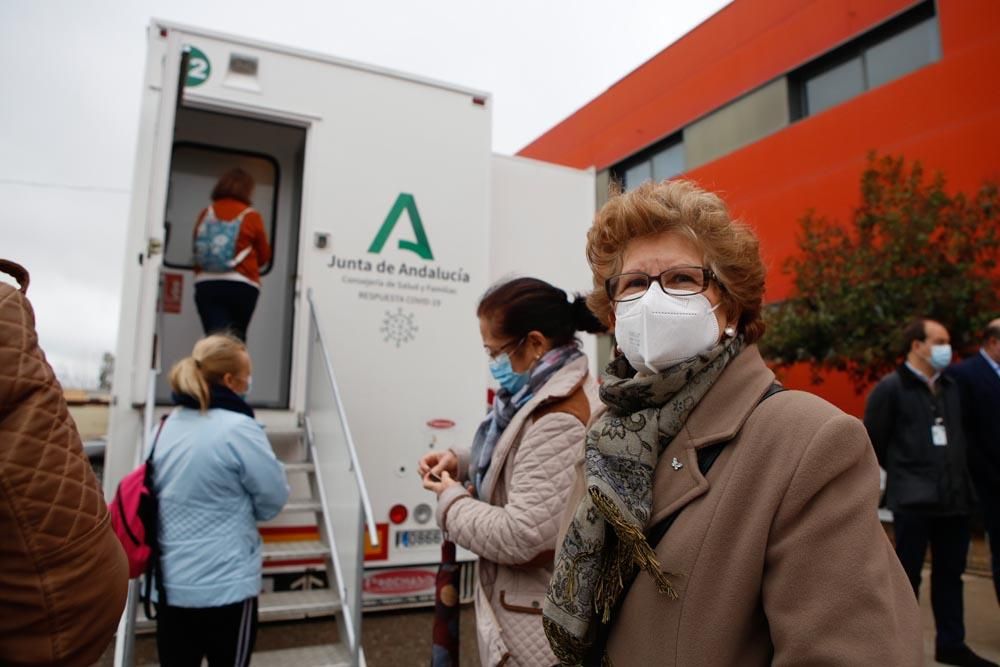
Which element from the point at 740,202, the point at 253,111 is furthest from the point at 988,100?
the point at 253,111

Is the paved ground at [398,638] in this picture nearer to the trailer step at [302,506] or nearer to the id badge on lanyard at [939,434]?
the trailer step at [302,506]

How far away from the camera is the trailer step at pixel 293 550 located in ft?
11.1

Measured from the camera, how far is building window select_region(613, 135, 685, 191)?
15664mm

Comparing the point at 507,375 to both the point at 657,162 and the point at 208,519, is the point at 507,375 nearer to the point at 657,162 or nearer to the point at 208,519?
the point at 208,519

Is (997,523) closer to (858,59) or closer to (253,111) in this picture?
(253,111)

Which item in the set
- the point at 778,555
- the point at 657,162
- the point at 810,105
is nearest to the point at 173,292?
the point at 778,555

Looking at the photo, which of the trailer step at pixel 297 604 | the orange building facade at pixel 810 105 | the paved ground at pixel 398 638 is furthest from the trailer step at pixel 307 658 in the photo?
the orange building facade at pixel 810 105

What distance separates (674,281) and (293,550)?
114 inches

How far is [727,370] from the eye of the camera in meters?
1.22

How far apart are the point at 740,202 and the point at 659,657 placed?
1386cm

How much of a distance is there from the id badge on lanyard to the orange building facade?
750 cm

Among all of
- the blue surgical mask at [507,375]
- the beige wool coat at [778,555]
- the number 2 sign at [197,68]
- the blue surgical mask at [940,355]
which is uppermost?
the number 2 sign at [197,68]

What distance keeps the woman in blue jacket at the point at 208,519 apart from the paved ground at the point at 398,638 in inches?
45.2

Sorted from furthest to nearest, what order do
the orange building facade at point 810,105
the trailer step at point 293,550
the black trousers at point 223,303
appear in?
the orange building facade at point 810,105
the black trousers at point 223,303
the trailer step at point 293,550
